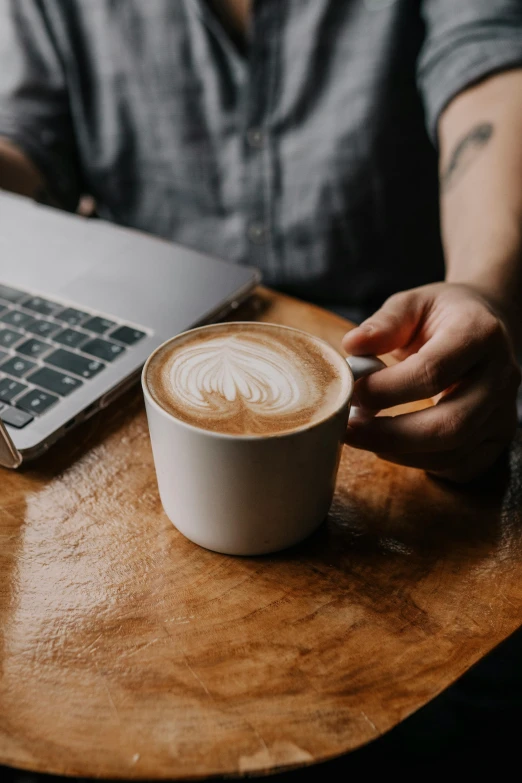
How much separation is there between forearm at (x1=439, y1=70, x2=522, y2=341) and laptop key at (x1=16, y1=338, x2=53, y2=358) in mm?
448

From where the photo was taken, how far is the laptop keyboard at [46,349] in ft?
2.05

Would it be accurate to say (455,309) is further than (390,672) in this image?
Yes

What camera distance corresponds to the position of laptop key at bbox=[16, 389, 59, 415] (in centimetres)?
61

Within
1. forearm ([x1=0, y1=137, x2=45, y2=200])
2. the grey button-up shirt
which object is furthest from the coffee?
forearm ([x1=0, y1=137, x2=45, y2=200])

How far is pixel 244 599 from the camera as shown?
486mm

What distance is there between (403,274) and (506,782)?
0.81 metres

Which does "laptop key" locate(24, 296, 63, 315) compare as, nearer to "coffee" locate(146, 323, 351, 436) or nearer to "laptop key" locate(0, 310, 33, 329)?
"laptop key" locate(0, 310, 33, 329)

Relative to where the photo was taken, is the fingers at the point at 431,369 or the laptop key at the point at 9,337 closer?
the fingers at the point at 431,369

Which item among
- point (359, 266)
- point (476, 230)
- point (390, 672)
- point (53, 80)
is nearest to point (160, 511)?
point (390, 672)

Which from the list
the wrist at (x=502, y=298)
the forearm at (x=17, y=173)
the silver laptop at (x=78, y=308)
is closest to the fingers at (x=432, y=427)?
the wrist at (x=502, y=298)

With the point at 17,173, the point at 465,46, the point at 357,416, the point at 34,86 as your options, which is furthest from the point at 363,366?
the point at 34,86

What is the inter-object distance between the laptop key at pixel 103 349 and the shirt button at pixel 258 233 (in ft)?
1.85

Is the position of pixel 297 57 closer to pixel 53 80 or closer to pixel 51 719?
pixel 53 80

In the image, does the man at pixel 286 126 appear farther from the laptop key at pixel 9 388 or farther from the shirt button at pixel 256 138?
the laptop key at pixel 9 388
